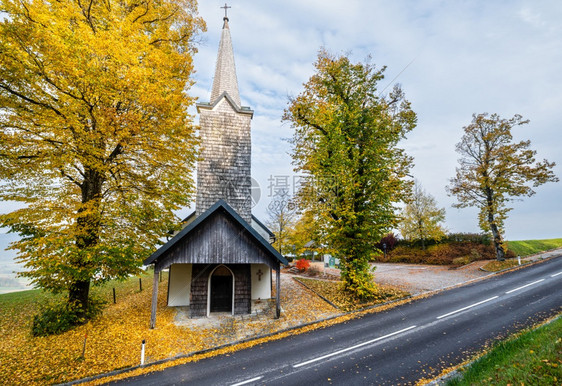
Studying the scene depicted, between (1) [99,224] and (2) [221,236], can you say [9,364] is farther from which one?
(2) [221,236]

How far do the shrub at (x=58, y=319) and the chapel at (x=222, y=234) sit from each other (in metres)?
3.20

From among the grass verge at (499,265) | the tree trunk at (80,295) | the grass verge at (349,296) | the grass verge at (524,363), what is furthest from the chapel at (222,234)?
the grass verge at (499,265)

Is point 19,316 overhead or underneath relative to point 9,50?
underneath

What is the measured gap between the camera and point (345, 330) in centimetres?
1007

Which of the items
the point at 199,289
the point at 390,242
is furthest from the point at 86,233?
the point at 390,242

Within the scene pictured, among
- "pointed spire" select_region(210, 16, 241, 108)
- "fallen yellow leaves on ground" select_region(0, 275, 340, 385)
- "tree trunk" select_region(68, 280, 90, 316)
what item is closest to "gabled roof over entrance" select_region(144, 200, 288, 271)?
"fallen yellow leaves on ground" select_region(0, 275, 340, 385)

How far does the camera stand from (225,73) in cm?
1593

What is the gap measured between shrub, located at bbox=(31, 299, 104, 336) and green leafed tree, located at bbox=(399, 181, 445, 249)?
102 ft

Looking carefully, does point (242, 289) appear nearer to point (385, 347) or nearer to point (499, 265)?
point (385, 347)

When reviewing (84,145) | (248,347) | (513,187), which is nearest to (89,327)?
(248,347)

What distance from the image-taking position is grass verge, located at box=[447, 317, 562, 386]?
175 inches

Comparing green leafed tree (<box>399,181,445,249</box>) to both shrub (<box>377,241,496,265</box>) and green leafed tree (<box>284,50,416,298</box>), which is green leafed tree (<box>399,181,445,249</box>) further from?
green leafed tree (<box>284,50,416,298</box>)

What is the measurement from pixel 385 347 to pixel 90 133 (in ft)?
44.2

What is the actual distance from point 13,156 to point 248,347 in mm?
10946
